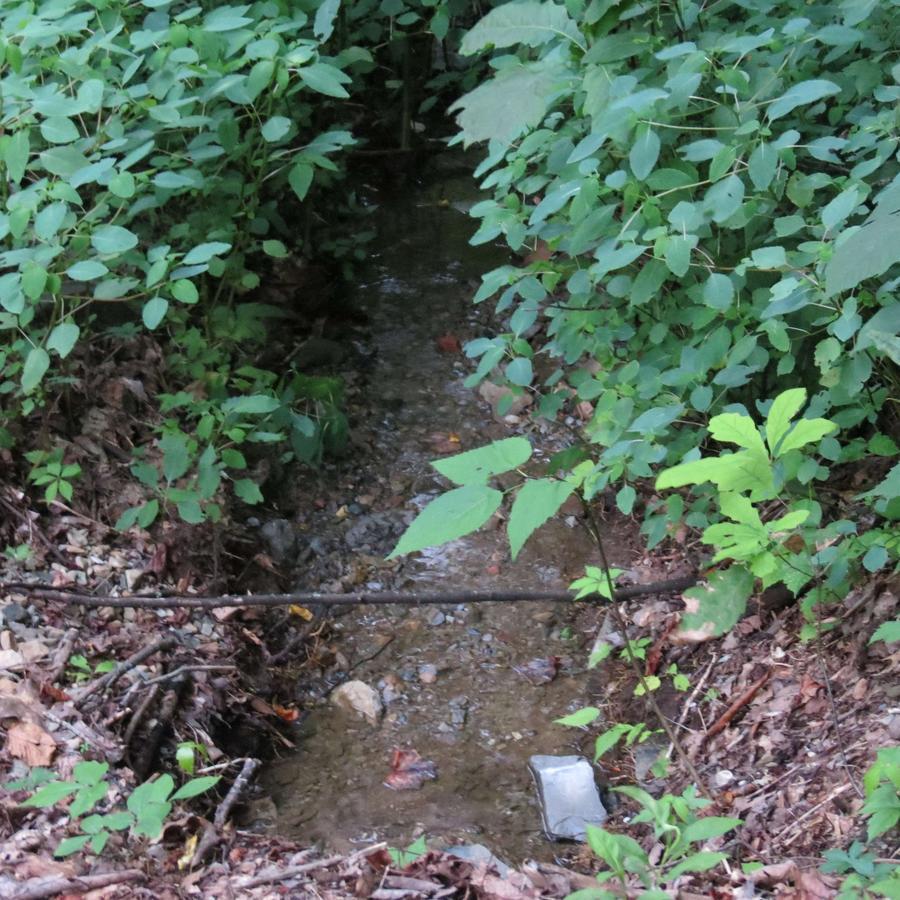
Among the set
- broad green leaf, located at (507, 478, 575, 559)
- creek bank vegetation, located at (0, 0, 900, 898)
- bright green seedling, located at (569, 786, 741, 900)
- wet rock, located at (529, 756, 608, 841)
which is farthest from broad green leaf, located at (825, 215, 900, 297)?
wet rock, located at (529, 756, 608, 841)

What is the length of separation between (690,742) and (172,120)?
2301mm

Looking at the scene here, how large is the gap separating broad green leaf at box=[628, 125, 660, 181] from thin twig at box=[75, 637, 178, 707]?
1922mm

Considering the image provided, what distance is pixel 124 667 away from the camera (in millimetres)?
2805

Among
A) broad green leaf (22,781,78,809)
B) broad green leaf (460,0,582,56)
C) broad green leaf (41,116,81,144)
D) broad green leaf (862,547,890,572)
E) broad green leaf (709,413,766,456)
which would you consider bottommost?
broad green leaf (862,547,890,572)

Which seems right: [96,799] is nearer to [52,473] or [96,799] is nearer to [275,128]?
[52,473]

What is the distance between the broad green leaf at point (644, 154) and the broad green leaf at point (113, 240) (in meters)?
1.40

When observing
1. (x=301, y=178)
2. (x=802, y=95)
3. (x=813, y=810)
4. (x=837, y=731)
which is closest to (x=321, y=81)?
(x=301, y=178)

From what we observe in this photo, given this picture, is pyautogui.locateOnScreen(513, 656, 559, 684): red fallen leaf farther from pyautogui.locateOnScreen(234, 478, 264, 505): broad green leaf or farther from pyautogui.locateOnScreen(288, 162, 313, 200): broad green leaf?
pyautogui.locateOnScreen(288, 162, 313, 200): broad green leaf

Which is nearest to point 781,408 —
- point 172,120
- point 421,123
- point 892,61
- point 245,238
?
point 892,61

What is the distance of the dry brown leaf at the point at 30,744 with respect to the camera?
2412 millimetres

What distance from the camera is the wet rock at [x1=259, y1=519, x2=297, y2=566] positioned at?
3740 mm

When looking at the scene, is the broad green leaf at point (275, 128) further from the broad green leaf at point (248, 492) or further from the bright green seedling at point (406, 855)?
the bright green seedling at point (406, 855)

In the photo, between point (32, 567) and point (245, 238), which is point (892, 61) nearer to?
point (245, 238)

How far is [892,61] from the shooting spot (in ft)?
8.94
